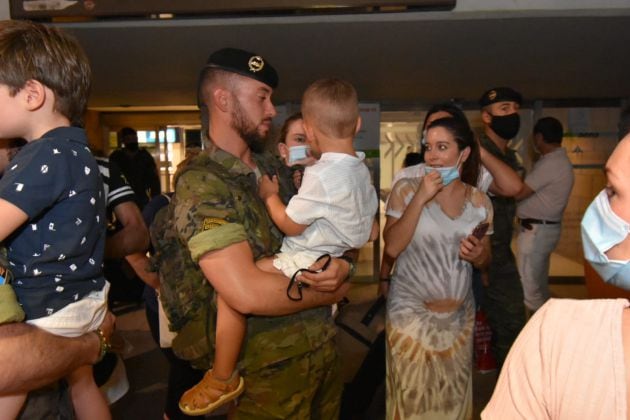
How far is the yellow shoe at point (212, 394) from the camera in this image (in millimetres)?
1541

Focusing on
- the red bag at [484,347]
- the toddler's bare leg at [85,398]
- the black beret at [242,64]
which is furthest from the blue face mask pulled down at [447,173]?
the toddler's bare leg at [85,398]

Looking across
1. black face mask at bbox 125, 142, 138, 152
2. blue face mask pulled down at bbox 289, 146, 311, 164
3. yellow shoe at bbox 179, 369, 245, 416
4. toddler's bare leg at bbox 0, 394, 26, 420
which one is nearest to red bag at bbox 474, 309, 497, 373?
blue face mask pulled down at bbox 289, 146, 311, 164

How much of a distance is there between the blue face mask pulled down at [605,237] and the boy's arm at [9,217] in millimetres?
1133

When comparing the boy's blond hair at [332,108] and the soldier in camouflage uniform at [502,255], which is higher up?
the boy's blond hair at [332,108]

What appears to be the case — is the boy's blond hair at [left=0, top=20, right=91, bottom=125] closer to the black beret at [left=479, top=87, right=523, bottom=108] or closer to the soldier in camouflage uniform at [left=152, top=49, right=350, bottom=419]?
the soldier in camouflage uniform at [left=152, top=49, right=350, bottom=419]

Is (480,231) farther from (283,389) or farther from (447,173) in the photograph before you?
(283,389)

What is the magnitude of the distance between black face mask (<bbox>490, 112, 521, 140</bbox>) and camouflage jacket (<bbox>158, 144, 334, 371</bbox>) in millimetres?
1849

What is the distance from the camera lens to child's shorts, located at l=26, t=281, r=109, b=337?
118 cm

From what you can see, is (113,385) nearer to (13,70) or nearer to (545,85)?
(13,70)

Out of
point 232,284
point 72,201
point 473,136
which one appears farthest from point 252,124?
point 473,136

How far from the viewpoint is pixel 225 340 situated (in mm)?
1523

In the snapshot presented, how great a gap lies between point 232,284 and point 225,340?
0.72 ft

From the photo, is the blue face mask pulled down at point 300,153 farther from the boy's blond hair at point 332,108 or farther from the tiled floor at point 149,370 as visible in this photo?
the tiled floor at point 149,370

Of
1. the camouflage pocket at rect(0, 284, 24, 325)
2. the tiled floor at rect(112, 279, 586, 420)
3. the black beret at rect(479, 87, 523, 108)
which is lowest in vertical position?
the tiled floor at rect(112, 279, 586, 420)
